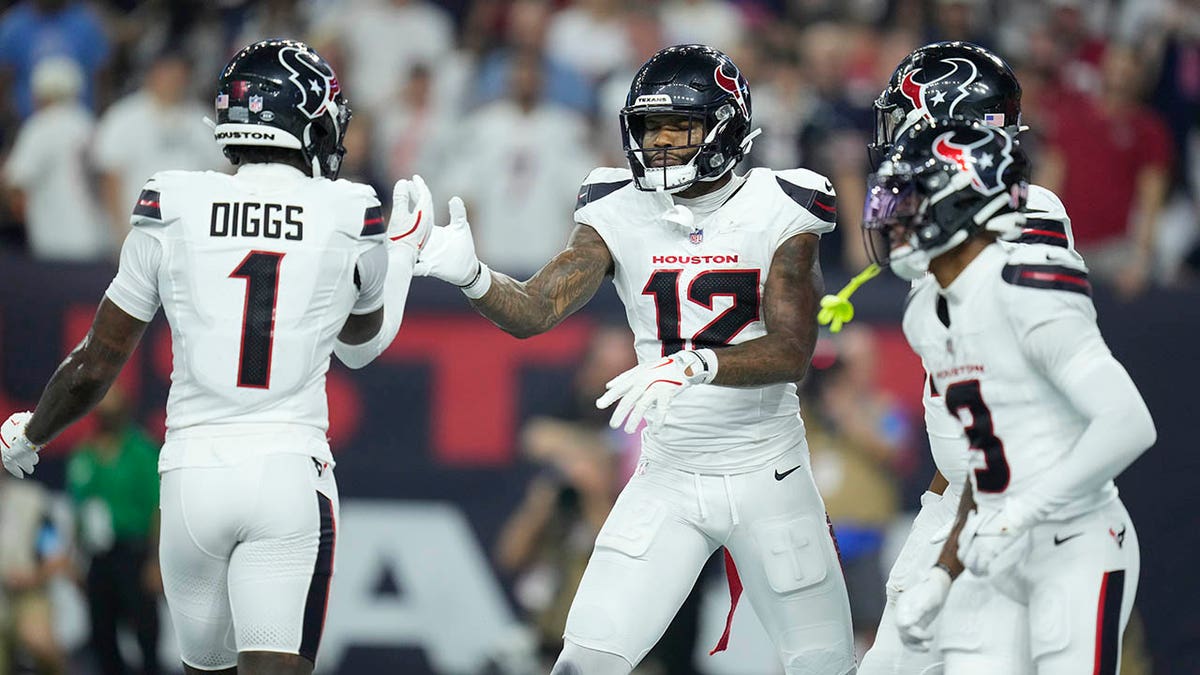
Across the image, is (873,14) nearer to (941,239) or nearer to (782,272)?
(782,272)

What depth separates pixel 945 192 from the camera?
453 cm

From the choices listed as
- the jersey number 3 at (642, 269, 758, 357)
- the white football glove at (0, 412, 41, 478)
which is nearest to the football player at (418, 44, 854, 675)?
the jersey number 3 at (642, 269, 758, 357)

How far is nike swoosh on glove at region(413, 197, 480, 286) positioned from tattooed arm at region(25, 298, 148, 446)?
0.86 meters

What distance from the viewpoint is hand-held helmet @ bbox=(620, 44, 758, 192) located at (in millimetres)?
5512

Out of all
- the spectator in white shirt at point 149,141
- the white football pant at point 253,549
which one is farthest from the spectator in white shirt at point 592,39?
the white football pant at point 253,549

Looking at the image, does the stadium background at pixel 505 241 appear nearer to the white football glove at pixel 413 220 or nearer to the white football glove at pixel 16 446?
the white football glove at pixel 413 220

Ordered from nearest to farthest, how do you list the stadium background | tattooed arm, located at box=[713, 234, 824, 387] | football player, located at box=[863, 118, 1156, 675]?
football player, located at box=[863, 118, 1156, 675] < tattooed arm, located at box=[713, 234, 824, 387] < the stadium background

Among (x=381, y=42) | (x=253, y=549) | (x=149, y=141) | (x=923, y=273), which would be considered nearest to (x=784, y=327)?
(x=923, y=273)

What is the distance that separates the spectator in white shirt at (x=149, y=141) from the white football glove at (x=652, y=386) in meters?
5.43

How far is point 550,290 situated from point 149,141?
5.09 metres

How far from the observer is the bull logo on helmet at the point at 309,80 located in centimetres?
510

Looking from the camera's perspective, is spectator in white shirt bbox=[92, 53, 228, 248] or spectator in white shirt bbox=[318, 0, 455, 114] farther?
spectator in white shirt bbox=[318, 0, 455, 114]

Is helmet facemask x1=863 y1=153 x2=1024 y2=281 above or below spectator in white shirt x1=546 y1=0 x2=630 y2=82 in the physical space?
below

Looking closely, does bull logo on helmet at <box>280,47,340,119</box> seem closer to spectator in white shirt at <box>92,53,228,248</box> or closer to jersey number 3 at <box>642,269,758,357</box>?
jersey number 3 at <box>642,269,758,357</box>
